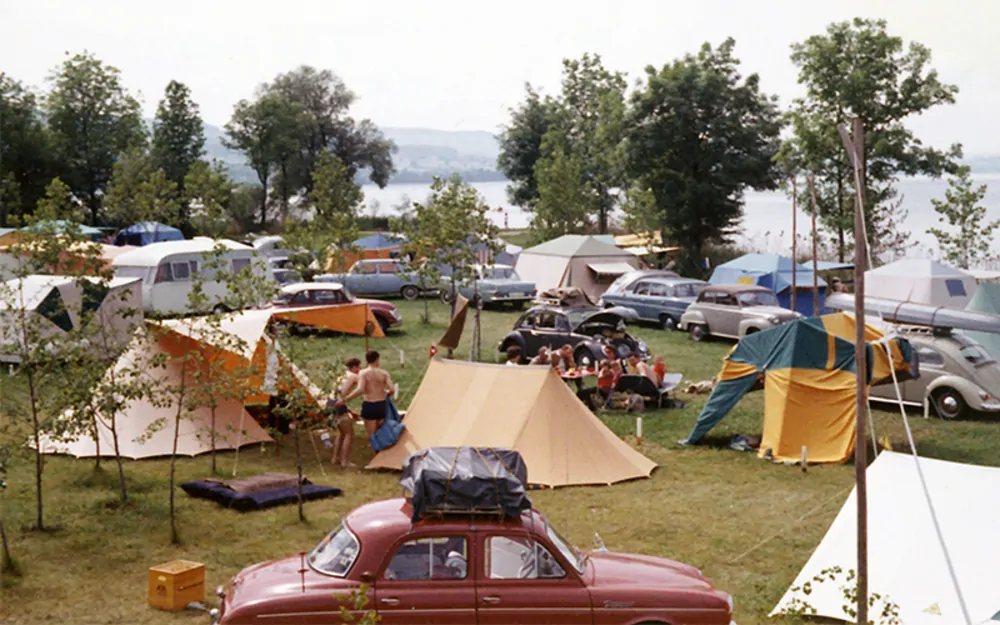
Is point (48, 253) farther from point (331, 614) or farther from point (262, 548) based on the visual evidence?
point (331, 614)

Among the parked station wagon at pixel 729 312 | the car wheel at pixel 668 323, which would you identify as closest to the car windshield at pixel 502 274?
the car wheel at pixel 668 323

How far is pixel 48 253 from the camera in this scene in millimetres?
13141

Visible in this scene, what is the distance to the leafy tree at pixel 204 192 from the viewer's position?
155ft

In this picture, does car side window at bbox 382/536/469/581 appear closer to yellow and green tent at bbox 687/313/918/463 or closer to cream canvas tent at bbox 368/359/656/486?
cream canvas tent at bbox 368/359/656/486

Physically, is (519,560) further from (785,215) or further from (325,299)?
(785,215)

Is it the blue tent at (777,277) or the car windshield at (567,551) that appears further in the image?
the blue tent at (777,277)

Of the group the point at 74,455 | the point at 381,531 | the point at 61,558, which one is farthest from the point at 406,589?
the point at 74,455

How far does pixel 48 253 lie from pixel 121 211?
34.9 meters

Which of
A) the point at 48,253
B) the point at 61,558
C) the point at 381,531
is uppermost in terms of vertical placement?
the point at 48,253

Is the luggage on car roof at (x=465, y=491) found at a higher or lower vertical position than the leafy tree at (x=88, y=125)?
lower

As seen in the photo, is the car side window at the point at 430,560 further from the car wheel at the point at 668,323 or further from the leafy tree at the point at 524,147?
the leafy tree at the point at 524,147

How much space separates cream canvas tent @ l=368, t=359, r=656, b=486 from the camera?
1458cm

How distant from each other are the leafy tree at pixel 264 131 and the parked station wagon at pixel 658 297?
40410 mm

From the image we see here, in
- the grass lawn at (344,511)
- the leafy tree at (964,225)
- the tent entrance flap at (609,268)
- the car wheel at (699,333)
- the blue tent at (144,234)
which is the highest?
the leafy tree at (964,225)
